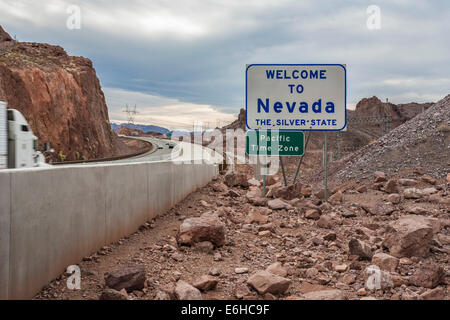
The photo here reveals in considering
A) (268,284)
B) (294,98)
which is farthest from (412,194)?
(268,284)

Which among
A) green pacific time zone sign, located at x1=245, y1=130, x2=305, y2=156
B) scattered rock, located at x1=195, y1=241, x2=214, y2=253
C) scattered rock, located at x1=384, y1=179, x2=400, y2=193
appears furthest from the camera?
green pacific time zone sign, located at x1=245, y1=130, x2=305, y2=156

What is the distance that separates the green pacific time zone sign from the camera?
10758 mm

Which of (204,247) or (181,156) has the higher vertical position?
(181,156)

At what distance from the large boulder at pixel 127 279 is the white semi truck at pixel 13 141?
10378 mm

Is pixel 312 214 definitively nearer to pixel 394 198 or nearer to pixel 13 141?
pixel 394 198

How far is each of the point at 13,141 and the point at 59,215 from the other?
1065 cm

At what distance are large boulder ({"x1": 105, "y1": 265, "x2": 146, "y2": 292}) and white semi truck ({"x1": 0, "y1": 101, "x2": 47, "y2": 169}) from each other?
34.0 feet

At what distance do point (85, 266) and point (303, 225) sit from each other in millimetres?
4694

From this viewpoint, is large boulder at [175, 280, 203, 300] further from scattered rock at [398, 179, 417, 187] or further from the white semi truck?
the white semi truck

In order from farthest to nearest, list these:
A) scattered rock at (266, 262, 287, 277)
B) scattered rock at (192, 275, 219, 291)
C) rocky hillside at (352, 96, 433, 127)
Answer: rocky hillside at (352, 96, 433, 127) → scattered rock at (266, 262, 287, 277) → scattered rock at (192, 275, 219, 291)

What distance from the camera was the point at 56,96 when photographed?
37875 mm

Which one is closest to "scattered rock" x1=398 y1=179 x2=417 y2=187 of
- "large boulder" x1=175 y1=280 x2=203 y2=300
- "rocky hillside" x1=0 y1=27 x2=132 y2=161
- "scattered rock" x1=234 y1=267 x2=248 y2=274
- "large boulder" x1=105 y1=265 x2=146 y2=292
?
"scattered rock" x1=234 y1=267 x2=248 y2=274

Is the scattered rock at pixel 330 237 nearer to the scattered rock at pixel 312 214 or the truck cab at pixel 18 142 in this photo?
the scattered rock at pixel 312 214

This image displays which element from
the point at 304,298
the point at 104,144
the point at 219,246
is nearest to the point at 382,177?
the point at 219,246
